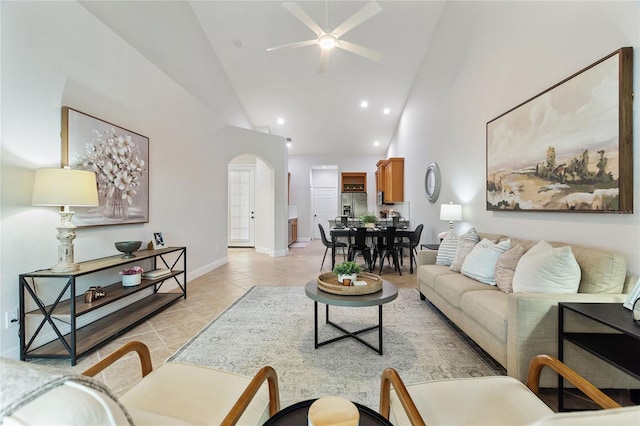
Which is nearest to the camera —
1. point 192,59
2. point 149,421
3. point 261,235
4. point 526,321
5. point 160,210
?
point 149,421

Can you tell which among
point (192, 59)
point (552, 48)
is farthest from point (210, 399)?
point (192, 59)

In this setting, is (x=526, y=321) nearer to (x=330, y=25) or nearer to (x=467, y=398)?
(x=467, y=398)

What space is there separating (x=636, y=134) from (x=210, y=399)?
2833 mm

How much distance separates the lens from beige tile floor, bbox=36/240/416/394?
205cm

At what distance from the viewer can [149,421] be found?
0.88 metres

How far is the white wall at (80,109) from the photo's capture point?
79.0 inches

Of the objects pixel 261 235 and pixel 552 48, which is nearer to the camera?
pixel 552 48

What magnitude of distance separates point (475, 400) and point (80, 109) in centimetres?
371

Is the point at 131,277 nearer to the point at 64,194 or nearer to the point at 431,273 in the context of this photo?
the point at 64,194

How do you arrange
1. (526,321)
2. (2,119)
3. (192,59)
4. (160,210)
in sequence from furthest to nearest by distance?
1. (192,59)
2. (160,210)
3. (2,119)
4. (526,321)

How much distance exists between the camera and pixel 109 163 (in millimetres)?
2824

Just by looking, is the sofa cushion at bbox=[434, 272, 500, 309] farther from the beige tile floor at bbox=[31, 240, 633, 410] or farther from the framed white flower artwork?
the framed white flower artwork

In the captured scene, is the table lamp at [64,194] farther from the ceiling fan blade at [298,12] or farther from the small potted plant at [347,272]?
the ceiling fan blade at [298,12]

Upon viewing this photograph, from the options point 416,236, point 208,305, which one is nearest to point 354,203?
point 416,236
